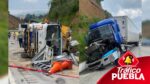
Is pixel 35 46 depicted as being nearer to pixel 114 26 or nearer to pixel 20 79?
pixel 20 79

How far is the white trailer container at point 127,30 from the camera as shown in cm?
477

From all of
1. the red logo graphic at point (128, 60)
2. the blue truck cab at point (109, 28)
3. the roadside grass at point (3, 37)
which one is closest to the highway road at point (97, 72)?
the red logo graphic at point (128, 60)

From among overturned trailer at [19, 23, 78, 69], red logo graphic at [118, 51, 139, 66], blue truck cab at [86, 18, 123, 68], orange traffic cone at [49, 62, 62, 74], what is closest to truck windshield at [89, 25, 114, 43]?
blue truck cab at [86, 18, 123, 68]

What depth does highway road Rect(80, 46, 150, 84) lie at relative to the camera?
4.71 metres

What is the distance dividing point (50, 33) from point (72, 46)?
1.00 feet

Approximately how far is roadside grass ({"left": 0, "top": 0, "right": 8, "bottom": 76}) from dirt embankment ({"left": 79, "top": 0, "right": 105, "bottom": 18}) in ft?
3.21

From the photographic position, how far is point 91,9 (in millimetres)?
4965

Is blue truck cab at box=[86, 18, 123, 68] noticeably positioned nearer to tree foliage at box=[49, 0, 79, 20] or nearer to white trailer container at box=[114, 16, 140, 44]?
white trailer container at box=[114, 16, 140, 44]

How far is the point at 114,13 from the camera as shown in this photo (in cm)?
485

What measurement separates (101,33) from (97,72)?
427 millimetres

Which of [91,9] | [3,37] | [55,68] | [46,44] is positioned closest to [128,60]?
[91,9]

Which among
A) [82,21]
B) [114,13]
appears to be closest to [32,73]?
[82,21]

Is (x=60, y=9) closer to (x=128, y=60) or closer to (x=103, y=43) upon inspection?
(x=103, y=43)

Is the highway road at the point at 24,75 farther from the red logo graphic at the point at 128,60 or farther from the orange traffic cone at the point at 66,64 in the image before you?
the red logo graphic at the point at 128,60
